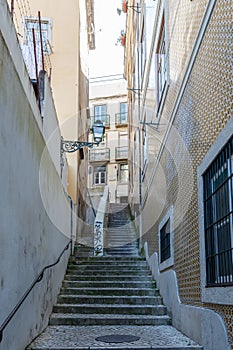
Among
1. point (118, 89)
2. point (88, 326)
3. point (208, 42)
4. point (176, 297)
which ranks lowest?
point (88, 326)

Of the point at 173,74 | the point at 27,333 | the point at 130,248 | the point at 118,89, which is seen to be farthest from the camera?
the point at 118,89

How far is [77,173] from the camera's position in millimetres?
13070

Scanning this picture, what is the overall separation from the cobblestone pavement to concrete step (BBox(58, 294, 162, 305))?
1131 millimetres

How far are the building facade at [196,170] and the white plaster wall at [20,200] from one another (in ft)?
6.59

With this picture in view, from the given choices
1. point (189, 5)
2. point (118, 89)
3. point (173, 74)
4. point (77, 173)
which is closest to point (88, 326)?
point (173, 74)

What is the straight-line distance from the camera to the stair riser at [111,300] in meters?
7.85

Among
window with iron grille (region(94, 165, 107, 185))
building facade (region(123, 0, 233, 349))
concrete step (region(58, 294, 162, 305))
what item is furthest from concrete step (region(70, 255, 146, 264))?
window with iron grille (region(94, 165, 107, 185))

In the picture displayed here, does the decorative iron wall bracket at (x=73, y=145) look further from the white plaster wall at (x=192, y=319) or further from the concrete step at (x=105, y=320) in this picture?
the concrete step at (x=105, y=320)

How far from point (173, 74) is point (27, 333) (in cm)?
449

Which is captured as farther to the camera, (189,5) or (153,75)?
(153,75)

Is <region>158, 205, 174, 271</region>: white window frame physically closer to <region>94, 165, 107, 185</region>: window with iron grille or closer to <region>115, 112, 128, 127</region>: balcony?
<region>94, 165, 107, 185</region>: window with iron grille

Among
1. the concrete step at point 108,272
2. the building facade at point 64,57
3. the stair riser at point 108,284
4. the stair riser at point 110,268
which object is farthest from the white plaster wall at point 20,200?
the building facade at point 64,57

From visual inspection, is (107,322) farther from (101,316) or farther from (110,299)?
(110,299)

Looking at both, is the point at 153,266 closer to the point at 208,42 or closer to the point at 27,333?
the point at 27,333
